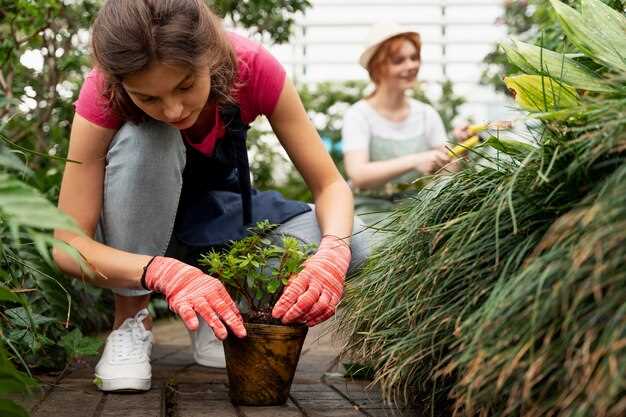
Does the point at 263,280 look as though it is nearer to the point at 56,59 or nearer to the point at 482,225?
the point at 482,225

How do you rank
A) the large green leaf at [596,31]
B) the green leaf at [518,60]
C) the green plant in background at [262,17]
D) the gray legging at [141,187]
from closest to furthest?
1. the large green leaf at [596,31]
2. the green leaf at [518,60]
3. the gray legging at [141,187]
4. the green plant in background at [262,17]

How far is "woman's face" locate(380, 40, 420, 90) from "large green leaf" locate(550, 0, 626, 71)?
242 cm

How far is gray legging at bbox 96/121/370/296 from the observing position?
2.13 m

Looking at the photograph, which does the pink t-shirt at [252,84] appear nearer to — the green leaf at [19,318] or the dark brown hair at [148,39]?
the dark brown hair at [148,39]

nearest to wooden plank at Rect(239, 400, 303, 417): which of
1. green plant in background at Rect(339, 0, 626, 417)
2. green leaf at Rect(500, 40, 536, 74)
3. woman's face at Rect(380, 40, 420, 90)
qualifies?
green plant in background at Rect(339, 0, 626, 417)

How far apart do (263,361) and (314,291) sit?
7.6 inches

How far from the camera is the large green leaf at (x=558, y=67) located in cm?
161

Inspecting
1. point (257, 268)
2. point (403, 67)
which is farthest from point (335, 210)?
point (403, 67)

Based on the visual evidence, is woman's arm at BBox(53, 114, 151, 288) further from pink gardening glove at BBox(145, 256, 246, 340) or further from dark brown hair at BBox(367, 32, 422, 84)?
dark brown hair at BBox(367, 32, 422, 84)

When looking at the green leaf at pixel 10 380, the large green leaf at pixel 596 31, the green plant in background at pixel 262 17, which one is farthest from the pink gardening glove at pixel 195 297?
the green plant in background at pixel 262 17

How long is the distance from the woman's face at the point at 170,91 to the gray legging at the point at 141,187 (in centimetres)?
14

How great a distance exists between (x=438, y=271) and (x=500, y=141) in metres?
0.35

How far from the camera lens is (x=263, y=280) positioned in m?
1.92

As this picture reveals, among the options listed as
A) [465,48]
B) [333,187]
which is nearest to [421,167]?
[333,187]
